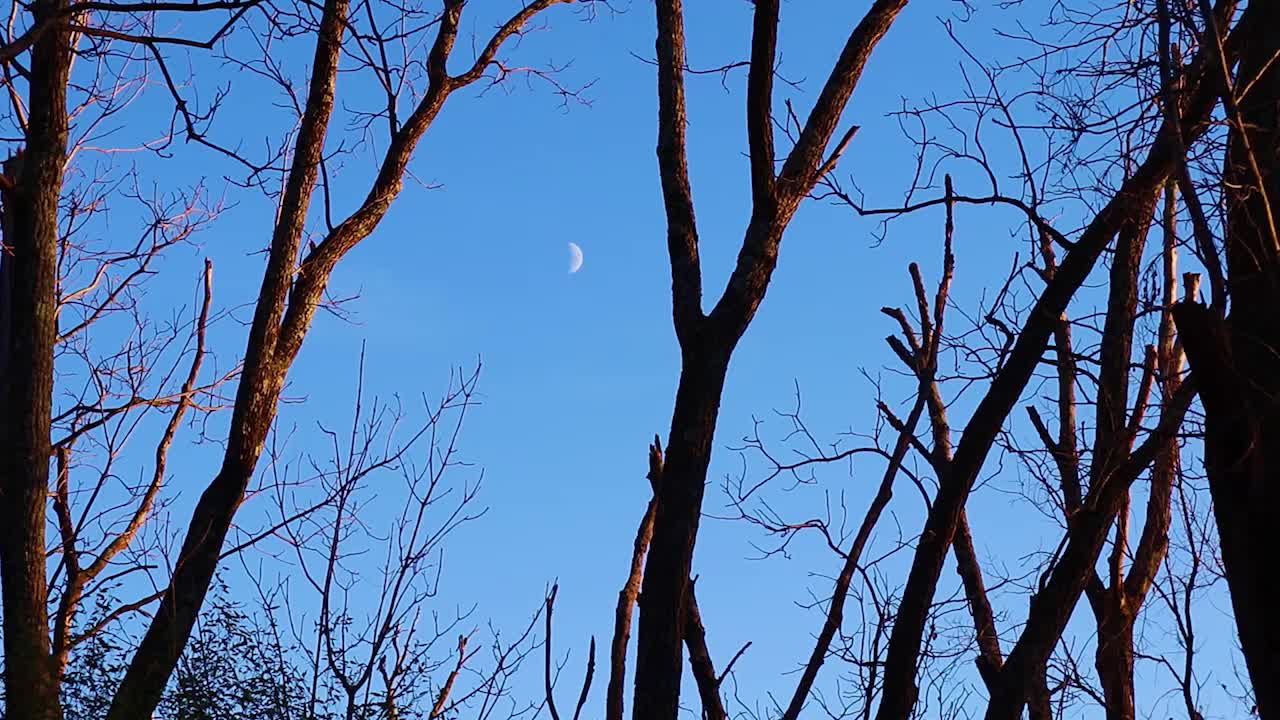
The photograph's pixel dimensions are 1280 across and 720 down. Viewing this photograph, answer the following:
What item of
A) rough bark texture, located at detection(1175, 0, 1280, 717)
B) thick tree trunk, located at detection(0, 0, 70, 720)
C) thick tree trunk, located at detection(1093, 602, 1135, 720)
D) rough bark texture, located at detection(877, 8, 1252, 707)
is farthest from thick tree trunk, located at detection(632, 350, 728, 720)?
thick tree trunk, located at detection(1093, 602, 1135, 720)

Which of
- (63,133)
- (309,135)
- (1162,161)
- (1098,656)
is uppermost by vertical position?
(309,135)

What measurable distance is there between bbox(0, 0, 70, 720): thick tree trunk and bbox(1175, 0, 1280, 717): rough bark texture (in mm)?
4197

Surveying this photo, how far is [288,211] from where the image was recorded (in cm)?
686

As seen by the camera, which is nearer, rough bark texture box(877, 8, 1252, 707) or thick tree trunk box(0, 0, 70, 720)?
rough bark texture box(877, 8, 1252, 707)

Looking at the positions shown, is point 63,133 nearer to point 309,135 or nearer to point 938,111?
point 309,135

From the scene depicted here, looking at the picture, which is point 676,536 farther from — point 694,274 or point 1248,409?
point 1248,409

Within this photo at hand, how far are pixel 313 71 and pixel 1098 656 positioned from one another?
4.82 meters

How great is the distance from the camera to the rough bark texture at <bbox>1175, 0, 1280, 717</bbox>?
13.9ft

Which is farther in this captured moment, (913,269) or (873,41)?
(913,269)

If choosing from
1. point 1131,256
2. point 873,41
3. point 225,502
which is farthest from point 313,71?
point 1131,256

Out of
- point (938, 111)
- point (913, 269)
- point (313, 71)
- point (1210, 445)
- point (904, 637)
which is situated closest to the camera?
point (1210, 445)

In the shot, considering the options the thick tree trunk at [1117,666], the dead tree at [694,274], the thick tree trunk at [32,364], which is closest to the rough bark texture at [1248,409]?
the dead tree at [694,274]

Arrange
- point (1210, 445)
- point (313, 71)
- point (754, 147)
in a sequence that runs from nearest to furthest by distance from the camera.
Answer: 1. point (1210, 445)
2. point (754, 147)
3. point (313, 71)

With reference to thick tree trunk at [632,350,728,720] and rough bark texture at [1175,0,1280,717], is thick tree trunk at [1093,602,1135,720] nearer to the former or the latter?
rough bark texture at [1175,0,1280,717]
